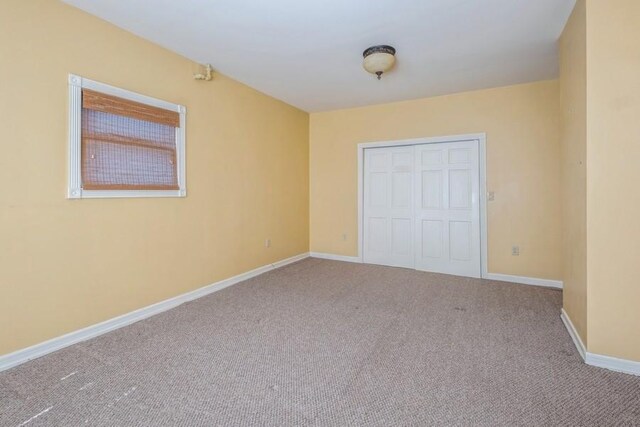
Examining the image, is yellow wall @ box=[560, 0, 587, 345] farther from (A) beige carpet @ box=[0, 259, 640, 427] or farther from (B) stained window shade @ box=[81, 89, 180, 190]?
(B) stained window shade @ box=[81, 89, 180, 190]

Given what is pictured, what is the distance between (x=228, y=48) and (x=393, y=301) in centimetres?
303

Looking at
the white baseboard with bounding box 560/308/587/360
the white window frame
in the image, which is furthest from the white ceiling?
the white baseboard with bounding box 560/308/587/360

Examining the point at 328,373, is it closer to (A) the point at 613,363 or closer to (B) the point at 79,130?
(A) the point at 613,363

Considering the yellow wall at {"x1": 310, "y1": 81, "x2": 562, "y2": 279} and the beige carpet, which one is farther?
the yellow wall at {"x1": 310, "y1": 81, "x2": 562, "y2": 279}

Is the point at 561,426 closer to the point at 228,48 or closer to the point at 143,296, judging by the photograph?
the point at 143,296

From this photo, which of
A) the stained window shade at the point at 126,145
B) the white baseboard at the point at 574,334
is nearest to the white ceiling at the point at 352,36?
the stained window shade at the point at 126,145

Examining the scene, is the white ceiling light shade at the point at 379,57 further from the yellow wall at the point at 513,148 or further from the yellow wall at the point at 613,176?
the yellow wall at the point at 513,148

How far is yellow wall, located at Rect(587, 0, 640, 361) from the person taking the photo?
6.00ft

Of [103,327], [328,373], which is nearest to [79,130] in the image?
[103,327]

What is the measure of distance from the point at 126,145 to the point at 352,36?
7.22 feet

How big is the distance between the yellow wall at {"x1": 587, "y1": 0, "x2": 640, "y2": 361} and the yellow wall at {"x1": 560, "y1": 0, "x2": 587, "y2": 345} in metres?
0.06

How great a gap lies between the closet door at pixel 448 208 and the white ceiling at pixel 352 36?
0.96 meters

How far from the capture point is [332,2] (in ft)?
7.19

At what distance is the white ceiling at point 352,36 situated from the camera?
7.39 feet
